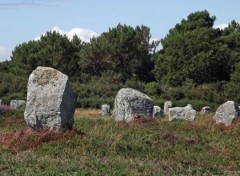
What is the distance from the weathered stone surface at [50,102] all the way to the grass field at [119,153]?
0.79 m

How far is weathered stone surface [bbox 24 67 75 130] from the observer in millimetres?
18891

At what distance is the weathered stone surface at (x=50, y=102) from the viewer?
62.0 feet

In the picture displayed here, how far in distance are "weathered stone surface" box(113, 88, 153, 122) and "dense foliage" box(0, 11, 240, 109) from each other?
22.3 metres

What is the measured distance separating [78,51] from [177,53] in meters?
14.2

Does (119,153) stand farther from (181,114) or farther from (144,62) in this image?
(144,62)

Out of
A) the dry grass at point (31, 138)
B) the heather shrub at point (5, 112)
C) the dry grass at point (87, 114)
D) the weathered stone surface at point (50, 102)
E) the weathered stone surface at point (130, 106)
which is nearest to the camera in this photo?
the dry grass at point (31, 138)

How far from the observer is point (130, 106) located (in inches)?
1096

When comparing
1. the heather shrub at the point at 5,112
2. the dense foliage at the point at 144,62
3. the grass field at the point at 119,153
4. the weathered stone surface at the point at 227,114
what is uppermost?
the dense foliage at the point at 144,62

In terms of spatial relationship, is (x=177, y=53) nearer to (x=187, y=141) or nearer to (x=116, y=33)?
(x=116, y=33)

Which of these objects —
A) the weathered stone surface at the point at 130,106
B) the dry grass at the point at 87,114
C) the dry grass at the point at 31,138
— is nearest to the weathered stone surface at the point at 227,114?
the weathered stone surface at the point at 130,106

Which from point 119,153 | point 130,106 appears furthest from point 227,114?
point 119,153

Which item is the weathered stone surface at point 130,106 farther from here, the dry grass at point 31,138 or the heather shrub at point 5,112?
the dry grass at point 31,138

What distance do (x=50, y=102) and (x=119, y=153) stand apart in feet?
13.2

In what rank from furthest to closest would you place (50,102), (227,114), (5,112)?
1. (5,112)
2. (227,114)
3. (50,102)
